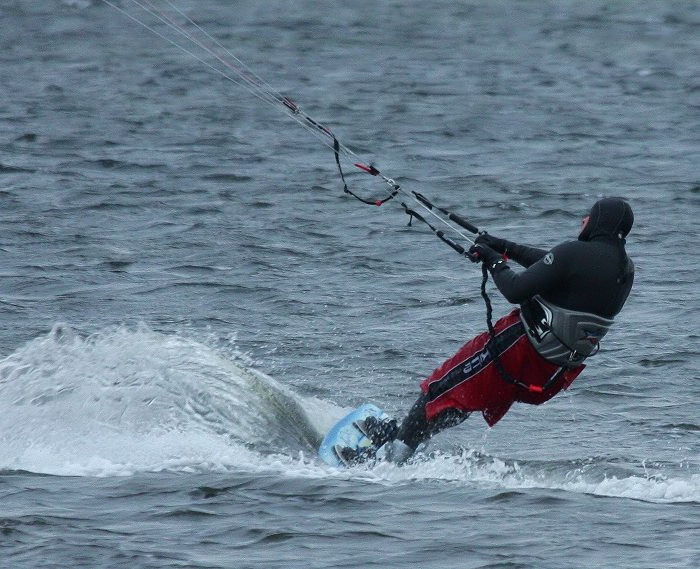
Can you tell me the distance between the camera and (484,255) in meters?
8.77

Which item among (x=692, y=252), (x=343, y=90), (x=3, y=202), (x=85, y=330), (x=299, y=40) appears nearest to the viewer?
(x=85, y=330)

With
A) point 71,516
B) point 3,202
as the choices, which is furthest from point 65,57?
point 71,516

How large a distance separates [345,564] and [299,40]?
23495mm

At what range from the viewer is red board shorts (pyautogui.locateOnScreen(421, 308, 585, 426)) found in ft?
28.8

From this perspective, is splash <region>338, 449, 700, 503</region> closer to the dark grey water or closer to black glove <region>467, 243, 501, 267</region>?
the dark grey water

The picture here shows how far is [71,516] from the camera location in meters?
7.98

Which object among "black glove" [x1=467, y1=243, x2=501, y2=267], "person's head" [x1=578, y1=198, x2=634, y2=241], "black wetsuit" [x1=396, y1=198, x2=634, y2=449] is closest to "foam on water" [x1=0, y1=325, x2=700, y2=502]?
"black wetsuit" [x1=396, y1=198, x2=634, y2=449]

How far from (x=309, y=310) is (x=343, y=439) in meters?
3.54

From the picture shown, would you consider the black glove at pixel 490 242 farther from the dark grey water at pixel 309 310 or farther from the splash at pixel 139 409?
the splash at pixel 139 409

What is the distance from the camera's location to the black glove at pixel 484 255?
28.6 ft

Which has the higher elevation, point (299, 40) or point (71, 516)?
point (299, 40)

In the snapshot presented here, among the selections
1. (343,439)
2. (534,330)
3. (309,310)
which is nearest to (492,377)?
(534,330)

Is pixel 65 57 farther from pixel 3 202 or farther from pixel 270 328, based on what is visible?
pixel 270 328

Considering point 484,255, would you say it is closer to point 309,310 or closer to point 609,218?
point 609,218
